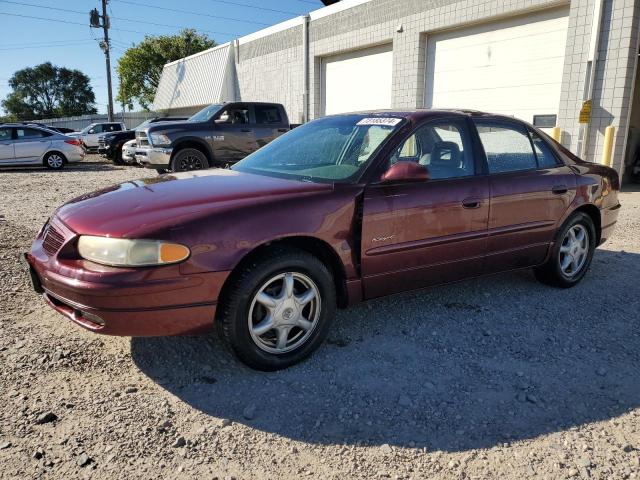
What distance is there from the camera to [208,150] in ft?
38.9

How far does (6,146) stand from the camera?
1522 cm

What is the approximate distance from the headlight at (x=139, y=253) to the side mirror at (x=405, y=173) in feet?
4.52

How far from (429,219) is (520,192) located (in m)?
1.01

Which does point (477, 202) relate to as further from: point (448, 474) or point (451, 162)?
point (448, 474)

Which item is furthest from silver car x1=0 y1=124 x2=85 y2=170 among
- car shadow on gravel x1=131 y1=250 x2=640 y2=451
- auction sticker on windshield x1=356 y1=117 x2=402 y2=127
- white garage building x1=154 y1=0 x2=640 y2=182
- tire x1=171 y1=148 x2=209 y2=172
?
auction sticker on windshield x1=356 y1=117 x2=402 y2=127

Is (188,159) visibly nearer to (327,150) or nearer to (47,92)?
(327,150)

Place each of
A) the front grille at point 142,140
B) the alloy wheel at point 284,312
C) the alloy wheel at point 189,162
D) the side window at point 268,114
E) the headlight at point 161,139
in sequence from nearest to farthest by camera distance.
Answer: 1. the alloy wheel at point 284,312
2. the headlight at point 161,139
3. the alloy wheel at point 189,162
4. the front grille at point 142,140
5. the side window at point 268,114

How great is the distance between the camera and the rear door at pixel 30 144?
1543cm

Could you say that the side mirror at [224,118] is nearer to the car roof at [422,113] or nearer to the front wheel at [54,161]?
the front wheel at [54,161]

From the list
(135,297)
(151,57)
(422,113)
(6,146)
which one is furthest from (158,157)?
(151,57)

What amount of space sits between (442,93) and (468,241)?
34.7 feet

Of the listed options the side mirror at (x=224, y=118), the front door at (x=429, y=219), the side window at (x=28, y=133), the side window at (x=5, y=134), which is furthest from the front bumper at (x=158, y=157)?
the front door at (x=429, y=219)

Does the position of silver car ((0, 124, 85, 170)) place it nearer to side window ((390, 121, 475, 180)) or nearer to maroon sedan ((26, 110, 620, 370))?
maroon sedan ((26, 110, 620, 370))

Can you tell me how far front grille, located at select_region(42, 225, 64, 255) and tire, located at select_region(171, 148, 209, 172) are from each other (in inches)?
338
